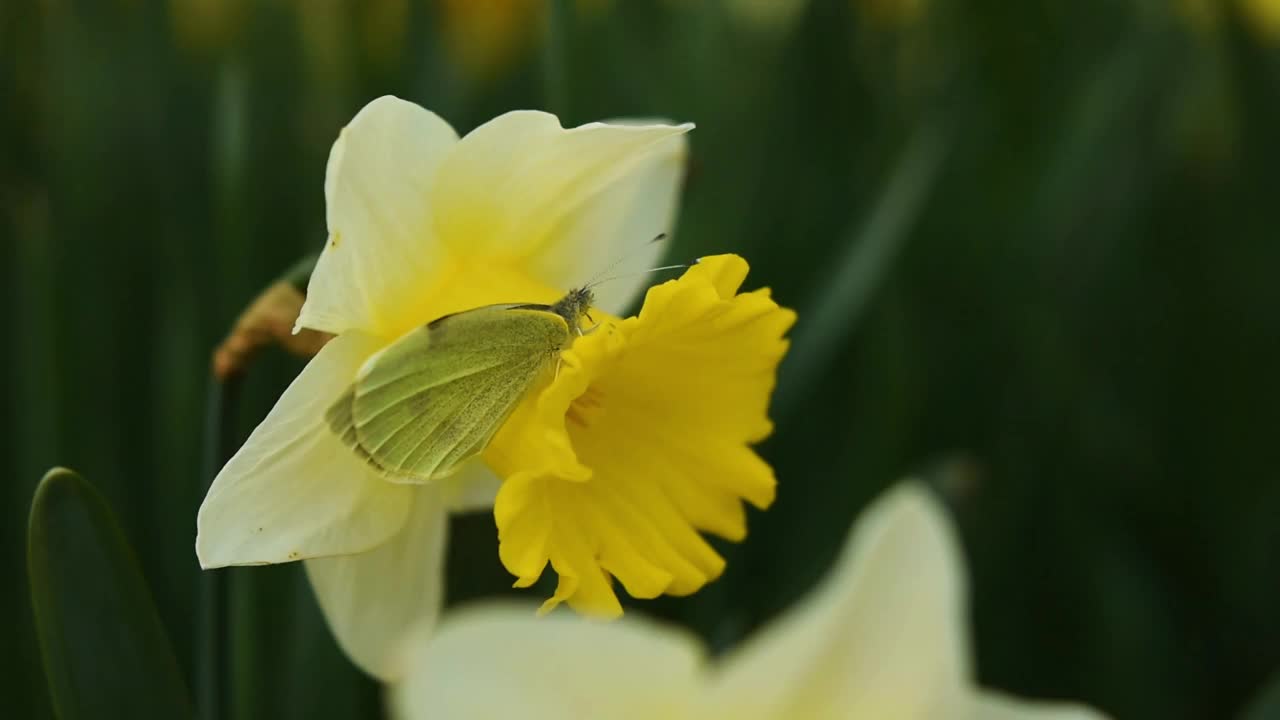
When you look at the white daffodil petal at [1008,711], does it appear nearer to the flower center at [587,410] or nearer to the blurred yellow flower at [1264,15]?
the flower center at [587,410]

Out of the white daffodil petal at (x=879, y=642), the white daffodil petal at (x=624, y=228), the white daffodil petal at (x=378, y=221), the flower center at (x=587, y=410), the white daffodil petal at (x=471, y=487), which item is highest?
the white daffodil petal at (x=879, y=642)

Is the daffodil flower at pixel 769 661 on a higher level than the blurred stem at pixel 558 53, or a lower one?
higher

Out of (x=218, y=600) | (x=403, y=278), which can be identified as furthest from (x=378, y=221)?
(x=218, y=600)

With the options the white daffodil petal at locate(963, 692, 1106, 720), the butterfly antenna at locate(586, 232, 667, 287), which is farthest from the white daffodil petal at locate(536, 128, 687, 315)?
the white daffodil petal at locate(963, 692, 1106, 720)

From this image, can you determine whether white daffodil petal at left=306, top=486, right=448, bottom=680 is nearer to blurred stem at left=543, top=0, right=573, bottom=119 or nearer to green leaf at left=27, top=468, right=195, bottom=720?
green leaf at left=27, top=468, right=195, bottom=720

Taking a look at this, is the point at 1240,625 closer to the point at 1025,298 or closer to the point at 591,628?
the point at 1025,298

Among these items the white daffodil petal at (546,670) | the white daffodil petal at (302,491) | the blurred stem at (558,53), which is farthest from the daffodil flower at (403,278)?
the white daffodil petal at (546,670)

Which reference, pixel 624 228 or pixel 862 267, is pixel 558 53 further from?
pixel 862 267
